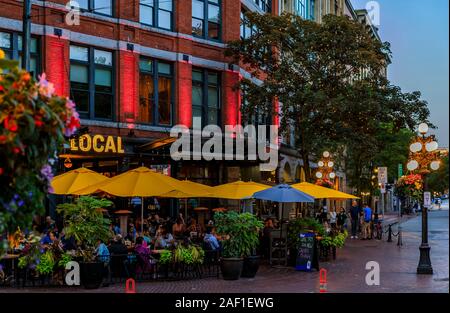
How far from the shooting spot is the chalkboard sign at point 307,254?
61.5 ft

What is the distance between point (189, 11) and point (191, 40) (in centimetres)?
137

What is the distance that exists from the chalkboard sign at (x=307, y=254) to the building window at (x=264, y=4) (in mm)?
19157

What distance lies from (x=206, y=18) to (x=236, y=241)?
15572 millimetres

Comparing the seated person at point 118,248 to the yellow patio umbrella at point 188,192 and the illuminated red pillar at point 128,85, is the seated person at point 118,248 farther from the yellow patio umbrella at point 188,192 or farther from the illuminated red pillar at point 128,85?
the illuminated red pillar at point 128,85

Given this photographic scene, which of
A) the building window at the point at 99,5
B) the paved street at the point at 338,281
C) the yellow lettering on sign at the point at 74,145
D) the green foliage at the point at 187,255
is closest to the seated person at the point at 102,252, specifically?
the paved street at the point at 338,281

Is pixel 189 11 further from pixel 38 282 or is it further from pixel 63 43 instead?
pixel 38 282

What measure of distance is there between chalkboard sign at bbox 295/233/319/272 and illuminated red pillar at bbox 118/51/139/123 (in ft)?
32.5

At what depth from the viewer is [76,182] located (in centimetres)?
1927

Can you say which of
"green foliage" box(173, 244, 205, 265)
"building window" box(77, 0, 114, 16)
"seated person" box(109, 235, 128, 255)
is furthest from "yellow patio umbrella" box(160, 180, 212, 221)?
"building window" box(77, 0, 114, 16)

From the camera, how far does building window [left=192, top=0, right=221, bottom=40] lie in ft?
94.5

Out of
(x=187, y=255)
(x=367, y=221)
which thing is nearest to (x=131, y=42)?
(x=187, y=255)

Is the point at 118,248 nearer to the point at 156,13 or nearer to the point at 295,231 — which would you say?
the point at 295,231
